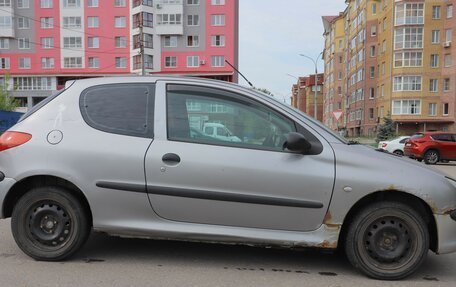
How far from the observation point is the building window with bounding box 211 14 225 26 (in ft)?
204

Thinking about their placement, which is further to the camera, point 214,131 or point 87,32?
point 87,32

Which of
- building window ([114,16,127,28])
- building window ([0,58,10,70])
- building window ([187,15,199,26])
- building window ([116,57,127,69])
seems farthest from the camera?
building window ([0,58,10,70])

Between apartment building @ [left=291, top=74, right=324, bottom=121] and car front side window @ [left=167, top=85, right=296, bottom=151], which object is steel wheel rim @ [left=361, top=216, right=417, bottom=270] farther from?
apartment building @ [left=291, top=74, right=324, bottom=121]

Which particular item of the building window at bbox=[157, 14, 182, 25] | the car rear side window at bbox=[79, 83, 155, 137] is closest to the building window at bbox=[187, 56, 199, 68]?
the building window at bbox=[157, 14, 182, 25]

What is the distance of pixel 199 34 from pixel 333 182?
61098mm

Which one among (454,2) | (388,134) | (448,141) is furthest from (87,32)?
(448,141)

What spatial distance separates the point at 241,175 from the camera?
4113mm

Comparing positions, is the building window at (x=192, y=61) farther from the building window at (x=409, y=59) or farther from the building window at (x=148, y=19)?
the building window at (x=409, y=59)

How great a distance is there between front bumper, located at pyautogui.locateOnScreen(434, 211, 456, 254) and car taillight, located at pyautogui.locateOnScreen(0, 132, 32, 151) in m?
3.96

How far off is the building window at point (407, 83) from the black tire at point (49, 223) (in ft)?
185

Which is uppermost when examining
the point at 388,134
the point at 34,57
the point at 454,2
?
the point at 454,2

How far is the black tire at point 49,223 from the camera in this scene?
4391 millimetres

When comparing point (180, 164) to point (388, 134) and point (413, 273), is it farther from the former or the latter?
point (388, 134)

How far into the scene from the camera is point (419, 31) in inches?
2165
